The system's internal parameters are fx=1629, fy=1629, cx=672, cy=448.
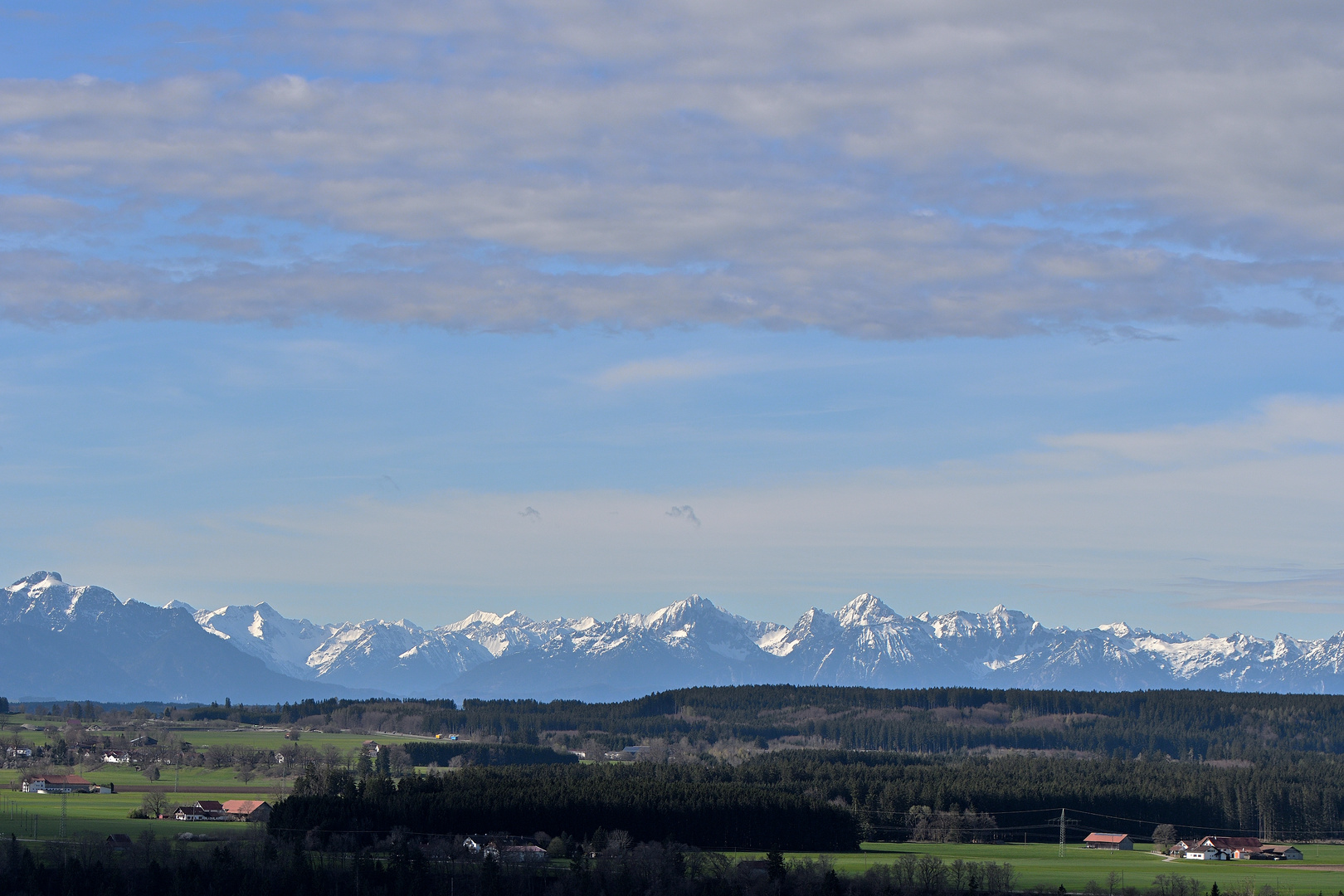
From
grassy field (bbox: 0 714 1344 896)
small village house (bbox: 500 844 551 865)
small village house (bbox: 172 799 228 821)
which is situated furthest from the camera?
small village house (bbox: 172 799 228 821)

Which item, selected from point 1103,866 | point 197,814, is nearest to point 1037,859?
point 1103,866

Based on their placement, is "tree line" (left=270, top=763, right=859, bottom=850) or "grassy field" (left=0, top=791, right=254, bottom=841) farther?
"tree line" (left=270, top=763, right=859, bottom=850)

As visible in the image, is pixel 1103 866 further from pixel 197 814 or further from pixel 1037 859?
pixel 197 814

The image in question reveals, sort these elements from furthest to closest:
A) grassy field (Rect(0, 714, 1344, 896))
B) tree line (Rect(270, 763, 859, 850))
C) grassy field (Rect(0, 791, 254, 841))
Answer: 1. tree line (Rect(270, 763, 859, 850))
2. grassy field (Rect(0, 791, 254, 841))
3. grassy field (Rect(0, 714, 1344, 896))

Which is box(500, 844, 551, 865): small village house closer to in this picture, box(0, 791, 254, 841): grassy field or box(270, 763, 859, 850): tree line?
box(270, 763, 859, 850): tree line

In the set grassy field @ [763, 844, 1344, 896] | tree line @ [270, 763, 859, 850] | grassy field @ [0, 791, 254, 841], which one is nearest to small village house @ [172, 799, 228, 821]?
grassy field @ [0, 791, 254, 841]

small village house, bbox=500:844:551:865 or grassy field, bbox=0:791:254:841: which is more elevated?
grassy field, bbox=0:791:254:841

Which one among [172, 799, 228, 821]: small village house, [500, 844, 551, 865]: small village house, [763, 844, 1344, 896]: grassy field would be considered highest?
[172, 799, 228, 821]: small village house

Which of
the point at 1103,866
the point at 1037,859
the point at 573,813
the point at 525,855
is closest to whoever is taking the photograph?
the point at 525,855

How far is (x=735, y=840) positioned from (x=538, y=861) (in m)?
36.0

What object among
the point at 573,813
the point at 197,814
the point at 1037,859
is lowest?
the point at 1037,859

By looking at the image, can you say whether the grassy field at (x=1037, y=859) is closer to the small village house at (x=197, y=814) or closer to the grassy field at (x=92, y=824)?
the grassy field at (x=92, y=824)

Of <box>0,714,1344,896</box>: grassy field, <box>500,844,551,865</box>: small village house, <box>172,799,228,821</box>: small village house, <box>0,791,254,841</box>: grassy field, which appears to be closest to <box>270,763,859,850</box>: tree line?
<box>0,714,1344,896</box>: grassy field

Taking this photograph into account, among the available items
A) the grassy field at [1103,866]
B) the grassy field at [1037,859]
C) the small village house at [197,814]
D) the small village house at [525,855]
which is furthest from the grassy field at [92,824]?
the grassy field at [1103,866]
